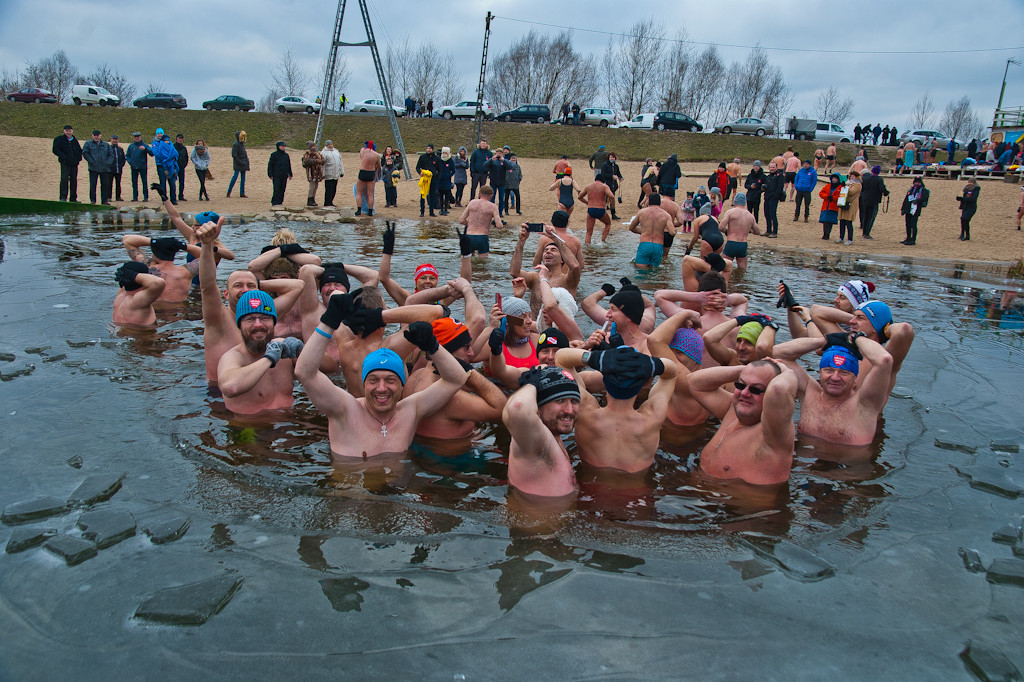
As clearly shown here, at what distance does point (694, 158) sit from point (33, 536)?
111 ft

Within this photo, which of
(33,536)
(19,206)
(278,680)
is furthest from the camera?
(19,206)

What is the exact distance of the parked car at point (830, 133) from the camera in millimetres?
39125

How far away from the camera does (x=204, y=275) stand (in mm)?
5316

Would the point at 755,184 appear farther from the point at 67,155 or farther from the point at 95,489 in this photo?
the point at 95,489

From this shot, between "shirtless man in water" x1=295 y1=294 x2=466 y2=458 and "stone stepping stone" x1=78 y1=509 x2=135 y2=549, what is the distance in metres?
1.20

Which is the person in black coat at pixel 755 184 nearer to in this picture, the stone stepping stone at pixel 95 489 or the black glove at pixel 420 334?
the black glove at pixel 420 334

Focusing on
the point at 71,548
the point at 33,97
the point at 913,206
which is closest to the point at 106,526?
the point at 71,548

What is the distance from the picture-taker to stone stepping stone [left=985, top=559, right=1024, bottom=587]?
145 inches

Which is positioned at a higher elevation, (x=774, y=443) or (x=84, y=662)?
(x=774, y=443)

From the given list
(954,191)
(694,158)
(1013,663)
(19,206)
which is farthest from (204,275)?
(694,158)

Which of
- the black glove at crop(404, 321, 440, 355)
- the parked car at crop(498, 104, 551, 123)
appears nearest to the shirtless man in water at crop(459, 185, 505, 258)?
the black glove at crop(404, 321, 440, 355)

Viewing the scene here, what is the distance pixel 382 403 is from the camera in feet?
14.9

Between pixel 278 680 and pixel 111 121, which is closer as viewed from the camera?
pixel 278 680

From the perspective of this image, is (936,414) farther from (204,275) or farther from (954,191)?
(954,191)
